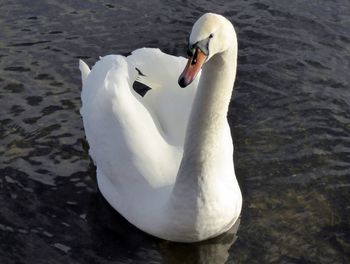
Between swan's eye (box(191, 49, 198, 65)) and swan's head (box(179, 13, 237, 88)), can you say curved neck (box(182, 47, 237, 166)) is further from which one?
swan's eye (box(191, 49, 198, 65))

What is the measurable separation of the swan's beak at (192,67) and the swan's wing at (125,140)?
1470 millimetres

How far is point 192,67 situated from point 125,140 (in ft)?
5.35

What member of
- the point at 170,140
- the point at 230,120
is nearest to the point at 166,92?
the point at 170,140

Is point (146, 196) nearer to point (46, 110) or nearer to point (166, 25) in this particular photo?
point (46, 110)

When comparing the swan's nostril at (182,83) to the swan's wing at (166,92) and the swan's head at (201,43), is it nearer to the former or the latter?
the swan's head at (201,43)

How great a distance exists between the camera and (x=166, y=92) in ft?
A: 24.0

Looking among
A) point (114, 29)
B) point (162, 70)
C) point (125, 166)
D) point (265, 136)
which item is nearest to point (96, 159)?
point (125, 166)

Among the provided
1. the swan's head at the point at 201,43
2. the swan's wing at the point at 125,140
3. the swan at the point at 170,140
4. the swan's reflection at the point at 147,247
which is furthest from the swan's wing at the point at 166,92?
the swan's head at the point at 201,43

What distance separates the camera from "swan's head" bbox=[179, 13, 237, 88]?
5.21m

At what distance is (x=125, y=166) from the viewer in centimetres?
660

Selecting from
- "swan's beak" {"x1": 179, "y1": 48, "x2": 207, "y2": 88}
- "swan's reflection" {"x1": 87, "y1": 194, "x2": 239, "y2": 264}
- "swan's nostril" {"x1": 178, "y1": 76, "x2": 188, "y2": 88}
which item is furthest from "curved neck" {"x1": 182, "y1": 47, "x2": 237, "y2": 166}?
"swan's reflection" {"x1": 87, "y1": 194, "x2": 239, "y2": 264}

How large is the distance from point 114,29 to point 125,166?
12.9 feet

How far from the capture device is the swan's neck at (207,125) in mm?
5723

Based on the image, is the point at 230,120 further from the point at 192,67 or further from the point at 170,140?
the point at 192,67
